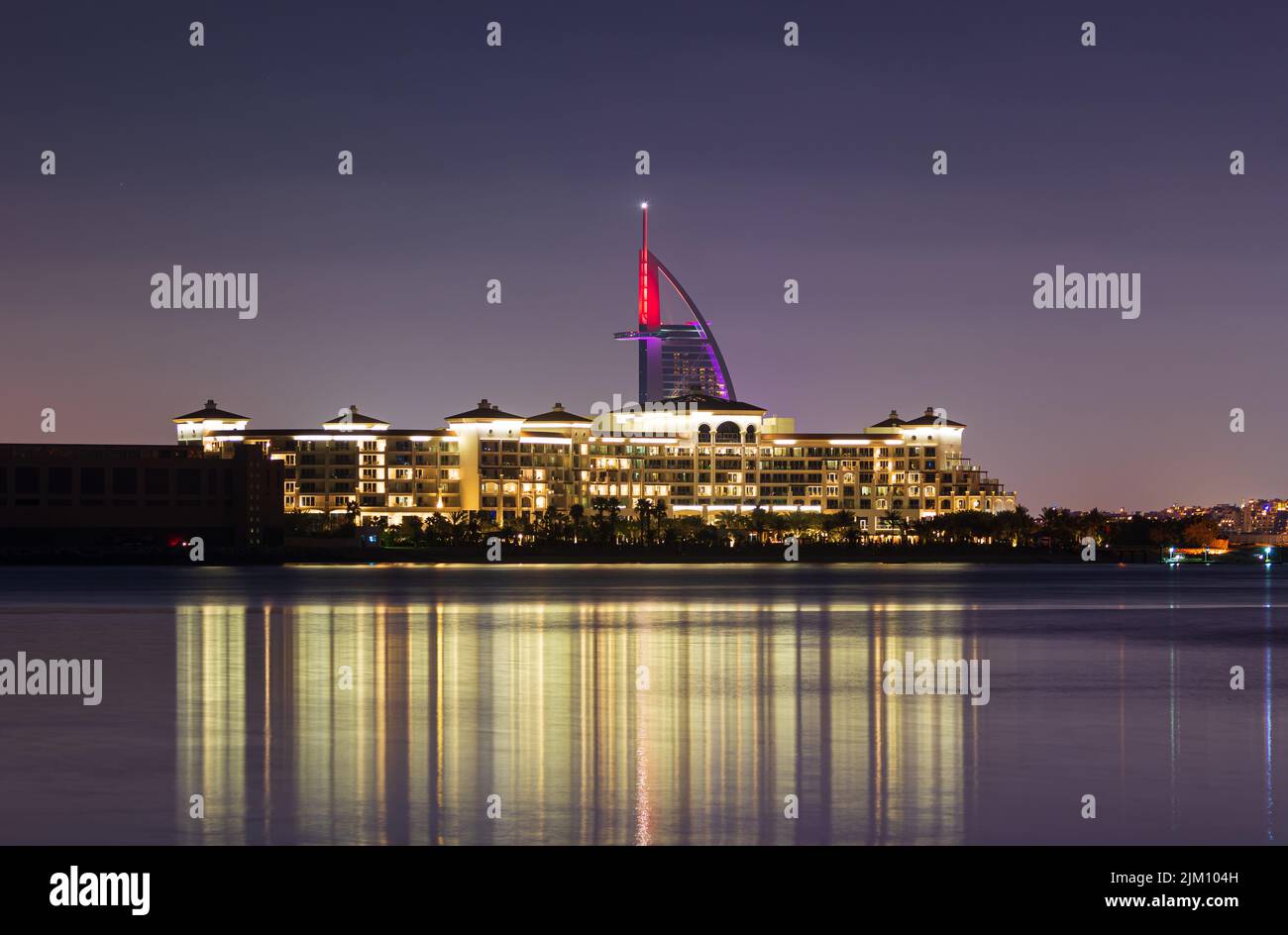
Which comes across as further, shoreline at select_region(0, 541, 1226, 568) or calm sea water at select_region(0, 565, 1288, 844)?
shoreline at select_region(0, 541, 1226, 568)

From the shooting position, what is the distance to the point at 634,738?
829 inches

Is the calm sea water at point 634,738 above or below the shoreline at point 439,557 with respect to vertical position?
above

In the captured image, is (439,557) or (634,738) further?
(439,557)

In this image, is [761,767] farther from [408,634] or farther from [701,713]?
[408,634]

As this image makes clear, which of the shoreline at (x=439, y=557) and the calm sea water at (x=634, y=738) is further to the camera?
the shoreline at (x=439, y=557)

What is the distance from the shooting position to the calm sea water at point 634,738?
15.1 meters

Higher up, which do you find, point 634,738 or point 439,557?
point 634,738

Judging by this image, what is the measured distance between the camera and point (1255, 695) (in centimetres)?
2750

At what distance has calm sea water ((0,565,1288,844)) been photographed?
15070mm

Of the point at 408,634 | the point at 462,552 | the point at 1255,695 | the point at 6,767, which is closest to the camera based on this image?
the point at 6,767
